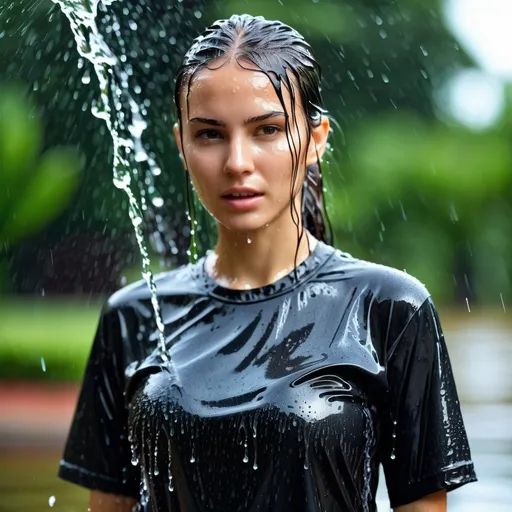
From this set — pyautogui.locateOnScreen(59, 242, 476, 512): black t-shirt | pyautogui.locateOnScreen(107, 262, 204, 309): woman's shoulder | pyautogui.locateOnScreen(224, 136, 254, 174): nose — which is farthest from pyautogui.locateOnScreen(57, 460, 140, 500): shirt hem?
pyautogui.locateOnScreen(224, 136, 254, 174): nose

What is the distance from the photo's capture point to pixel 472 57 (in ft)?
63.0

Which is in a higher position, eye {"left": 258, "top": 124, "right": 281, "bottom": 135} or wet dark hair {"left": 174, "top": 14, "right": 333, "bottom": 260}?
wet dark hair {"left": 174, "top": 14, "right": 333, "bottom": 260}

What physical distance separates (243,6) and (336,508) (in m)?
9.49

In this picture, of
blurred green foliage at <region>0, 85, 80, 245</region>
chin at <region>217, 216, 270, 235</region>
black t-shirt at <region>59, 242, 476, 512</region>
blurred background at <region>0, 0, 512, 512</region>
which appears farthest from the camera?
blurred green foliage at <region>0, 85, 80, 245</region>

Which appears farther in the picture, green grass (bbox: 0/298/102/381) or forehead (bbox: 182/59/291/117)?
green grass (bbox: 0/298/102/381)

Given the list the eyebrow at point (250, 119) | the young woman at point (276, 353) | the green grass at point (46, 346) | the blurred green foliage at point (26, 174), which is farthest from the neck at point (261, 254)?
the blurred green foliage at point (26, 174)

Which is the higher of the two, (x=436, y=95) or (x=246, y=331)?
(x=436, y=95)

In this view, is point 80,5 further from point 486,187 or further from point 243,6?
point 486,187

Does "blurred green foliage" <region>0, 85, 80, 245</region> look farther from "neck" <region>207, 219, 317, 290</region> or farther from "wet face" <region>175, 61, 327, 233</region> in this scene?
"wet face" <region>175, 61, 327, 233</region>

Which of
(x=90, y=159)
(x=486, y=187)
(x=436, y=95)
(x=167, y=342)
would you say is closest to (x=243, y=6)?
(x=90, y=159)

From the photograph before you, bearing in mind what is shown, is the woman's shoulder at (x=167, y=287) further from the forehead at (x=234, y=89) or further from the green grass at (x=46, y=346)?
the green grass at (x=46, y=346)

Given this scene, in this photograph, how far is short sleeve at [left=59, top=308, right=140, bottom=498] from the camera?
2.21 m

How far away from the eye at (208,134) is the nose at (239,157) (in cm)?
4

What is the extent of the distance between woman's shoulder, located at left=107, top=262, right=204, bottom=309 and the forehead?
351 millimetres
